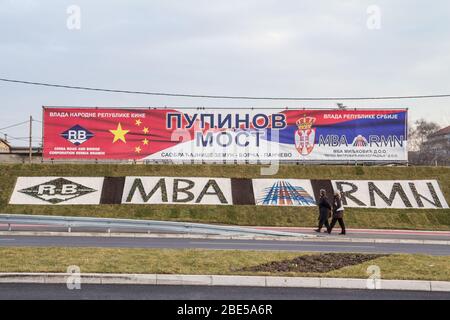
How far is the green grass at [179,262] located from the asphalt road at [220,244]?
2.43 metres

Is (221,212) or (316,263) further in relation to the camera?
(221,212)

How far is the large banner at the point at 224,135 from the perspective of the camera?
26.8 m

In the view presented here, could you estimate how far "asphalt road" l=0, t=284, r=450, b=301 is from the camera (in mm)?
7453

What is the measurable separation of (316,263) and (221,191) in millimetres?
14620

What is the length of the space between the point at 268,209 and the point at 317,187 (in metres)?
3.70

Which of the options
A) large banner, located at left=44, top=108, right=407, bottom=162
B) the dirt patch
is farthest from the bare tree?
the dirt patch

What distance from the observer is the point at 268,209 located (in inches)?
894

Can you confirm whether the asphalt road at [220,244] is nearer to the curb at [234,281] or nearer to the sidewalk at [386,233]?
the sidewalk at [386,233]

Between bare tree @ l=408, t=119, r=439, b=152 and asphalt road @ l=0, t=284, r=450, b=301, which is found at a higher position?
bare tree @ l=408, t=119, r=439, b=152

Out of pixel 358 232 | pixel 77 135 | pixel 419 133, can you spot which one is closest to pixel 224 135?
pixel 77 135

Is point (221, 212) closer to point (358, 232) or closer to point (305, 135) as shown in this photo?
point (358, 232)

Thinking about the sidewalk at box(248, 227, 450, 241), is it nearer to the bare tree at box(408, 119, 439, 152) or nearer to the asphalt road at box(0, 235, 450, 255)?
the asphalt road at box(0, 235, 450, 255)

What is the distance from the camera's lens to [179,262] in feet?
31.8

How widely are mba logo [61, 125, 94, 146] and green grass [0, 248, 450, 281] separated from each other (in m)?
16.3
